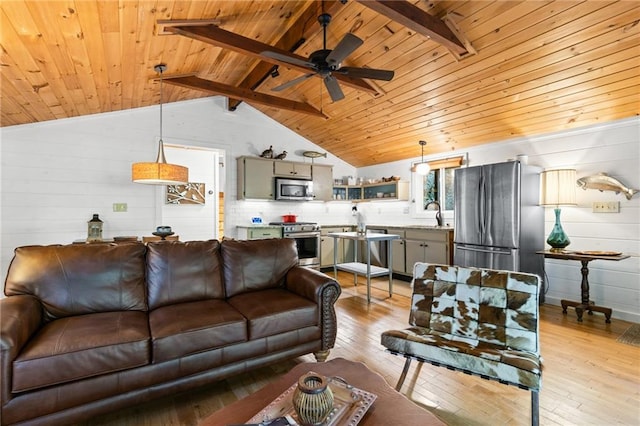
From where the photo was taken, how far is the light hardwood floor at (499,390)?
1831mm

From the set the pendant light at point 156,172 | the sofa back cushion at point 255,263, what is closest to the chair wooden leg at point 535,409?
the sofa back cushion at point 255,263

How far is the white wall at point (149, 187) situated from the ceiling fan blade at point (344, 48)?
3.23m

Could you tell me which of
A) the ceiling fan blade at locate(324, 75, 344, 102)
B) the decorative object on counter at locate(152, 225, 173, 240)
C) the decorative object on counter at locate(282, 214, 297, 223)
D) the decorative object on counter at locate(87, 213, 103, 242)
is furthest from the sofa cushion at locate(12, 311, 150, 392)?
the decorative object on counter at locate(282, 214, 297, 223)

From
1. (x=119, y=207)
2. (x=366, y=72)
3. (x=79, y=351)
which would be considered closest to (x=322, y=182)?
(x=119, y=207)

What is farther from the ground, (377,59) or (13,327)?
(377,59)

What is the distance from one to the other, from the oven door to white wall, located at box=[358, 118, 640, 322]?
11.7 feet

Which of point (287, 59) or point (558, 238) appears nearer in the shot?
point (287, 59)

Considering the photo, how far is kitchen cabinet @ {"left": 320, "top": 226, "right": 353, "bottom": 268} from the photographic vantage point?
5.97 meters

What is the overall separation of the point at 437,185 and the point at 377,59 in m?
2.72

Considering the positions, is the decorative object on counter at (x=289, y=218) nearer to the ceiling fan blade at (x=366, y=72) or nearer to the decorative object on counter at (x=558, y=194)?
the ceiling fan blade at (x=366, y=72)

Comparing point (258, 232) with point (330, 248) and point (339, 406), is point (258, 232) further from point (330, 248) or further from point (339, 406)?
point (339, 406)

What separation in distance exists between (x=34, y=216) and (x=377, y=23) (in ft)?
16.0

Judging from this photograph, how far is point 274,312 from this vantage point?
2234mm

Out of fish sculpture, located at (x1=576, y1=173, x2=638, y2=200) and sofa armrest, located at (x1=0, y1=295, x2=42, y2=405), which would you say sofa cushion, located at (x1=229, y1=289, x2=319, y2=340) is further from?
fish sculpture, located at (x1=576, y1=173, x2=638, y2=200)
